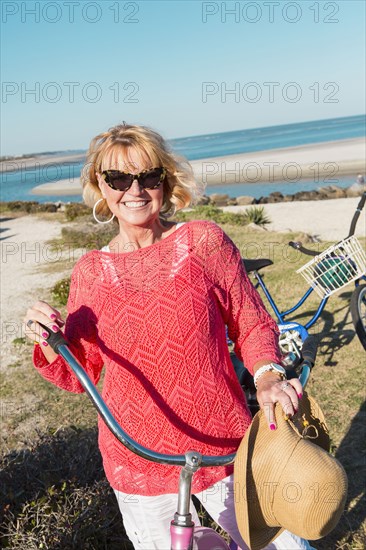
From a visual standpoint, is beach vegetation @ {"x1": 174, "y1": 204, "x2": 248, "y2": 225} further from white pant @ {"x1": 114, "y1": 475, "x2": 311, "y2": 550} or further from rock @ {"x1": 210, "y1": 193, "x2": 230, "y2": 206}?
white pant @ {"x1": 114, "y1": 475, "x2": 311, "y2": 550}

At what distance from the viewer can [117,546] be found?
13.0 feet

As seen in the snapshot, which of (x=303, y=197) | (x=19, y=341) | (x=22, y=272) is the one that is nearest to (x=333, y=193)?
(x=303, y=197)

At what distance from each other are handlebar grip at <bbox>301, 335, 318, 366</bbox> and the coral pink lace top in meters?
0.13

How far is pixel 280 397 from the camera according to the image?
1862mm

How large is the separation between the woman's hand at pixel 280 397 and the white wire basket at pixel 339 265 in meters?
4.19

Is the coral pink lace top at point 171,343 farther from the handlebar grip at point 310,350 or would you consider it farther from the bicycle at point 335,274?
the bicycle at point 335,274

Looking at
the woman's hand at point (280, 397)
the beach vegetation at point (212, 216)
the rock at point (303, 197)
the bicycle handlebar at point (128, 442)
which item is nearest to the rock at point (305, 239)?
the beach vegetation at point (212, 216)

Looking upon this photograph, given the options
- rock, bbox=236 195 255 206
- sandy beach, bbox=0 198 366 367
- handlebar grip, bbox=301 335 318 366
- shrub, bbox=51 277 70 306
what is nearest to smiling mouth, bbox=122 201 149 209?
handlebar grip, bbox=301 335 318 366

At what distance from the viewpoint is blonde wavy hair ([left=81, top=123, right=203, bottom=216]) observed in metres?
2.34

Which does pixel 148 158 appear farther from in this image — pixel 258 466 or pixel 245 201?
pixel 245 201

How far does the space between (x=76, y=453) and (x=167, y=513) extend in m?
2.43

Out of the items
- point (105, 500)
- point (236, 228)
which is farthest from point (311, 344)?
point (236, 228)

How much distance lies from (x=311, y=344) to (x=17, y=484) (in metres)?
2.77

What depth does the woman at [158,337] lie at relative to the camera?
2193mm
